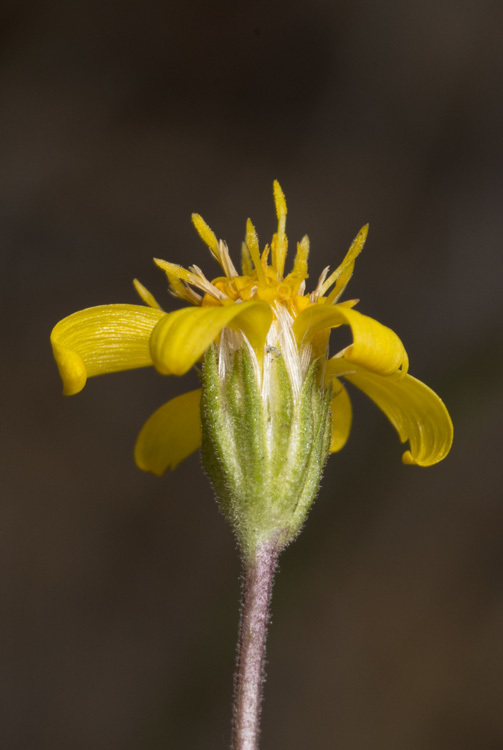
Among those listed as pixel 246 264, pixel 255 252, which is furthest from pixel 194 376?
pixel 255 252

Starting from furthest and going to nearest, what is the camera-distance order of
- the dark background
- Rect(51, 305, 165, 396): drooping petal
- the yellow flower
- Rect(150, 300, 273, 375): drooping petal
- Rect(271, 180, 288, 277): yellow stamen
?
the dark background → Rect(271, 180, 288, 277): yellow stamen → Rect(51, 305, 165, 396): drooping petal → the yellow flower → Rect(150, 300, 273, 375): drooping petal

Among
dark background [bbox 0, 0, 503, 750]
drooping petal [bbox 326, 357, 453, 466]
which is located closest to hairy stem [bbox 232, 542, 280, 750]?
drooping petal [bbox 326, 357, 453, 466]

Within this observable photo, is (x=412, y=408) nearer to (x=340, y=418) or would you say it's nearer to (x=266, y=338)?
(x=340, y=418)

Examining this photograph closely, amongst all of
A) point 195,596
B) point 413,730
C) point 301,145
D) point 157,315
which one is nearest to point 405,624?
point 413,730

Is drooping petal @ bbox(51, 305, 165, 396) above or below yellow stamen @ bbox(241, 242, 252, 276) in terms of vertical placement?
below

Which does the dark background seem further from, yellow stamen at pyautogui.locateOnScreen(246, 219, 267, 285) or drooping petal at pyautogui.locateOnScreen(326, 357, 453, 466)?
yellow stamen at pyautogui.locateOnScreen(246, 219, 267, 285)
